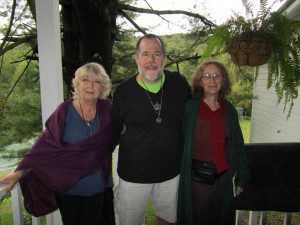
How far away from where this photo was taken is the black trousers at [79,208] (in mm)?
1690

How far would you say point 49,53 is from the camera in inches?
66.9

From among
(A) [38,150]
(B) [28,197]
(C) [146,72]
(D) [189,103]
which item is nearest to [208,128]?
(D) [189,103]

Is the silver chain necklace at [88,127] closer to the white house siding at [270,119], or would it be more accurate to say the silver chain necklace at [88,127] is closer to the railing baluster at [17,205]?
the railing baluster at [17,205]

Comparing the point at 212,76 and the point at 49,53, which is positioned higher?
the point at 49,53

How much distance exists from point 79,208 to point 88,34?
58.2 inches

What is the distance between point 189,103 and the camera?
5.87 ft

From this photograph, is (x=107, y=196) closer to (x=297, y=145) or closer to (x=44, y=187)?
(x=44, y=187)

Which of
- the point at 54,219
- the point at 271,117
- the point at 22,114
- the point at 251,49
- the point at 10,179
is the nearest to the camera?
the point at 10,179

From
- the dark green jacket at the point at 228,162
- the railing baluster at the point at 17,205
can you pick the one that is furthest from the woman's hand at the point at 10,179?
the dark green jacket at the point at 228,162

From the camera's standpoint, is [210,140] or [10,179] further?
[210,140]

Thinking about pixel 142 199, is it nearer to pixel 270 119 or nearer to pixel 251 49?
pixel 251 49

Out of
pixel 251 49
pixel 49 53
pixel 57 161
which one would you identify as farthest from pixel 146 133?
pixel 251 49

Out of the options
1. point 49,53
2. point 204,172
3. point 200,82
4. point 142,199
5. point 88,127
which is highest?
point 49,53

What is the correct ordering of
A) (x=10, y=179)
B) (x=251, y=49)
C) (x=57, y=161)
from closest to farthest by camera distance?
(x=10, y=179) → (x=57, y=161) → (x=251, y=49)
